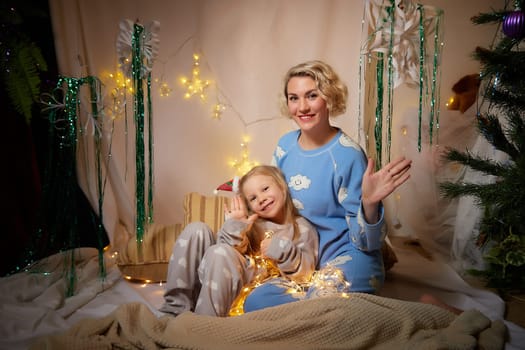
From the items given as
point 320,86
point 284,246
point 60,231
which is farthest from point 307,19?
point 60,231

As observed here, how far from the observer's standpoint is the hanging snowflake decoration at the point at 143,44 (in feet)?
6.83

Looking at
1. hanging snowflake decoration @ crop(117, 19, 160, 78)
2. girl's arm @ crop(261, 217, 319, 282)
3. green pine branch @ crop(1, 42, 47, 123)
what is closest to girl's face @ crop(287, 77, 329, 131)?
girl's arm @ crop(261, 217, 319, 282)

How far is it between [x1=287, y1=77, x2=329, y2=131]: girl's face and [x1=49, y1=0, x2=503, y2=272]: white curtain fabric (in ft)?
2.50

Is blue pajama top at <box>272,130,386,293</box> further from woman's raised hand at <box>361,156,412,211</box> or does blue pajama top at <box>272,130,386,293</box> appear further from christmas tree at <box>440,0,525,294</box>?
christmas tree at <box>440,0,525,294</box>

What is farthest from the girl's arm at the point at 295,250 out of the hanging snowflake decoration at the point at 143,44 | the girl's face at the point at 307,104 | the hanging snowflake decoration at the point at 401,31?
the hanging snowflake decoration at the point at 143,44

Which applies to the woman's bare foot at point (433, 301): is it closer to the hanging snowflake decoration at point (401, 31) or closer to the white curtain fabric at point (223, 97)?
the white curtain fabric at point (223, 97)

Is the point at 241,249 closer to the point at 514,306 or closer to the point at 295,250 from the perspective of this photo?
the point at 295,250

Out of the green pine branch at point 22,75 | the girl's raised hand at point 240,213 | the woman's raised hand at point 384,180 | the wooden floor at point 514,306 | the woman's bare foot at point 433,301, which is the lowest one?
the wooden floor at point 514,306

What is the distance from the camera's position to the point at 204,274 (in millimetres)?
1709

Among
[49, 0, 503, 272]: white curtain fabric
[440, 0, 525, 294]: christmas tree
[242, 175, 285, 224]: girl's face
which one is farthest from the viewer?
[49, 0, 503, 272]: white curtain fabric

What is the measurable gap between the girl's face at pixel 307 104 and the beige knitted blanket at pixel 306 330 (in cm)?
67

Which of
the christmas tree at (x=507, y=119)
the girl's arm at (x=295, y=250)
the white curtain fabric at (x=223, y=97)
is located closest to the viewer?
the christmas tree at (x=507, y=119)

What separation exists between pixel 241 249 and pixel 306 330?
0.42 metres

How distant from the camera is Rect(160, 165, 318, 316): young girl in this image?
1.68 m
